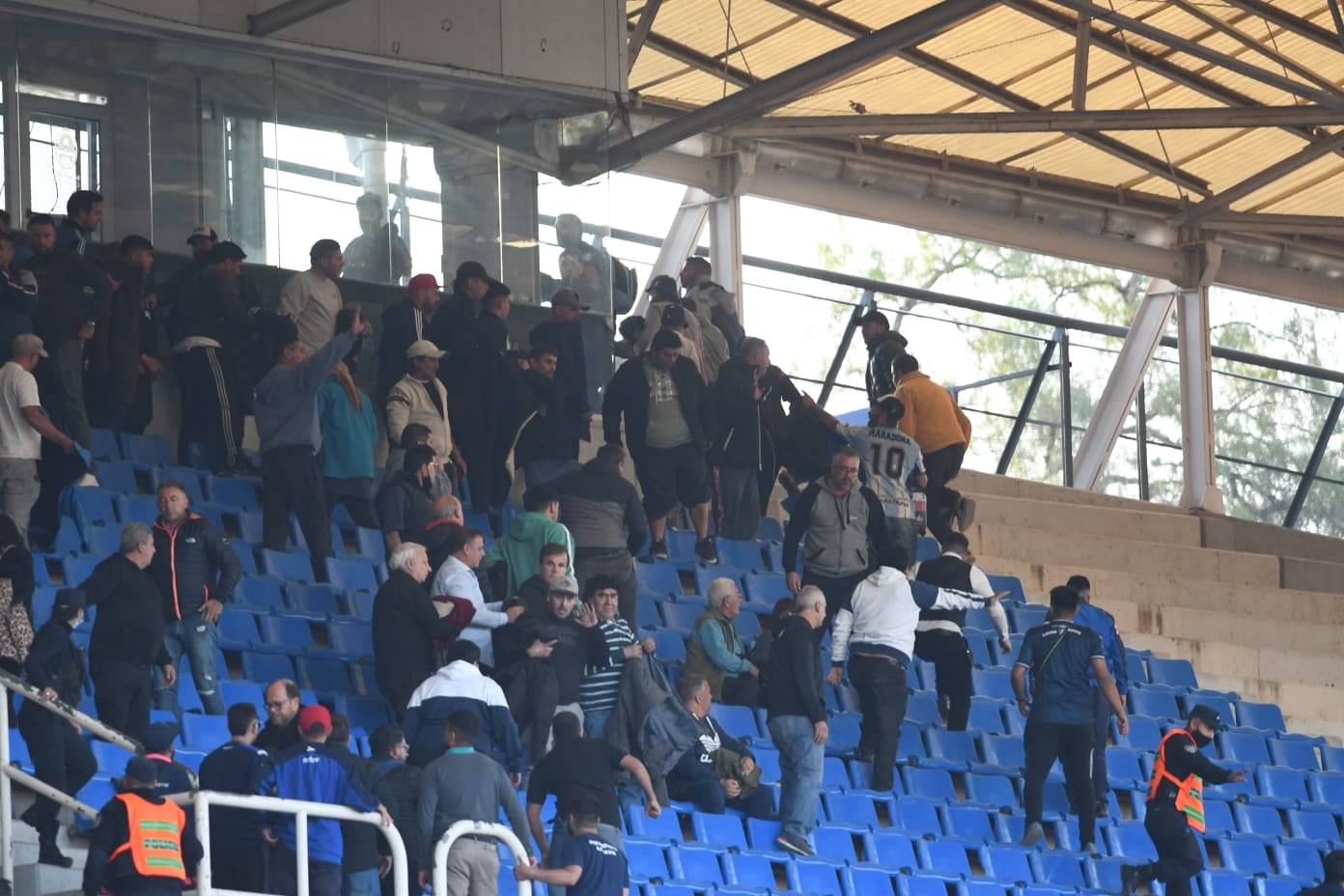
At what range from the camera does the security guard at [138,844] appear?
7.40 m

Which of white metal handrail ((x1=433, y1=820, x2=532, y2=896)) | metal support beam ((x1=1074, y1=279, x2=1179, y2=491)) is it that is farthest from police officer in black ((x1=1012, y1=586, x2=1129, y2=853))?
metal support beam ((x1=1074, y1=279, x2=1179, y2=491))

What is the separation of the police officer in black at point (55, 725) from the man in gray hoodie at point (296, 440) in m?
2.82

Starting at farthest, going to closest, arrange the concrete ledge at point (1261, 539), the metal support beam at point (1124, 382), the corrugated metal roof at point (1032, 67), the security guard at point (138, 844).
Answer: the metal support beam at point (1124, 382) → the concrete ledge at point (1261, 539) → the corrugated metal roof at point (1032, 67) → the security guard at point (138, 844)

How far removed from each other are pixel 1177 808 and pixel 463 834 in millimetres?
4557

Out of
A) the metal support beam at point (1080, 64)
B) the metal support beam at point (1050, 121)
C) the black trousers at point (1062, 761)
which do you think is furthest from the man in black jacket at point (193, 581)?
the metal support beam at point (1080, 64)

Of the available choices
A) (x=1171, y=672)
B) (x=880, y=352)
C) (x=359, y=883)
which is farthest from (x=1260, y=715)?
(x=359, y=883)

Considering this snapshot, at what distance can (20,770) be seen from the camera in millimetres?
8328

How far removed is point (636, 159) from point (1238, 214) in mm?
7758

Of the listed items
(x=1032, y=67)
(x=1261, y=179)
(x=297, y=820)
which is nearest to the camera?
(x=297, y=820)

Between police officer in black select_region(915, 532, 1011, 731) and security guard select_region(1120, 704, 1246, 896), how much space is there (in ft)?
5.01

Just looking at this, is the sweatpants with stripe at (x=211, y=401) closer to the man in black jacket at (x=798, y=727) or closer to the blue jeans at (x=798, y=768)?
the man in black jacket at (x=798, y=727)

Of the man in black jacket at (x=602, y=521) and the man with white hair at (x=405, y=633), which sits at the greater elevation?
the man in black jacket at (x=602, y=521)

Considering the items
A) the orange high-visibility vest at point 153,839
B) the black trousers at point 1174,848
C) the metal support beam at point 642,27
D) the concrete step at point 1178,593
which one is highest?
the metal support beam at point 642,27

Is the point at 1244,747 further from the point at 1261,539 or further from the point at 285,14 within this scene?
the point at 285,14
